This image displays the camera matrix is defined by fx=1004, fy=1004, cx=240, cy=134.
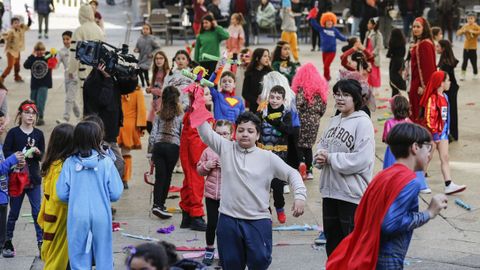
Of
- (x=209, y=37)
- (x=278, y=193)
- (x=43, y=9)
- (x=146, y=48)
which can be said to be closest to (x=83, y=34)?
(x=209, y=37)

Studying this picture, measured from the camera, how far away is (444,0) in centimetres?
2912

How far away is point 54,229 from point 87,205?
45 cm

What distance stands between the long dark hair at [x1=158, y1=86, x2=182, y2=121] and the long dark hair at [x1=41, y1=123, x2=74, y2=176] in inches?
116

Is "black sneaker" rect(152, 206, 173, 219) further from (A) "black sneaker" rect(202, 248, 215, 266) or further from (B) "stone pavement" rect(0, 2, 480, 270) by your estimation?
(A) "black sneaker" rect(202, 248, 215, 266)

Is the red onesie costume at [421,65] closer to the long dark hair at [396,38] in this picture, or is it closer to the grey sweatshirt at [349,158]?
the long dark hair at [396,38]

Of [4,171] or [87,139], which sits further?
[4,171]

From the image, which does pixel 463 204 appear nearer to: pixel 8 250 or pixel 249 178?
pixel 249 178

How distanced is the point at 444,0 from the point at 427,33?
52.5ft

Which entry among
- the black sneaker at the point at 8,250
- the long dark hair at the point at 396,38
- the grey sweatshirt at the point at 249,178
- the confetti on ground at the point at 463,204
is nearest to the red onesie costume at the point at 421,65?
the confetti on ground at the point at 463,204

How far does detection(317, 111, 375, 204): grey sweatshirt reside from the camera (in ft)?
24.8

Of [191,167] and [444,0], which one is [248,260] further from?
[444,0]

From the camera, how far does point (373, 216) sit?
18.9 feet

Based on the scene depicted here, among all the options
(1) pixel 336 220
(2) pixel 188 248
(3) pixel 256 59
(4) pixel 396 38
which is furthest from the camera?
(4) pixel 396 38

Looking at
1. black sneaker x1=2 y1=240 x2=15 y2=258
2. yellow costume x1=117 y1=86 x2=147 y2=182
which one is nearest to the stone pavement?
black sneaker x1=2 y1=240 x2=15 y2=258
